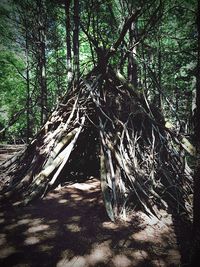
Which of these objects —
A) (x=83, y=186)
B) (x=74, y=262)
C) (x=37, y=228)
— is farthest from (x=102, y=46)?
(x=74, y=262)

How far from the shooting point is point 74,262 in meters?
2.32

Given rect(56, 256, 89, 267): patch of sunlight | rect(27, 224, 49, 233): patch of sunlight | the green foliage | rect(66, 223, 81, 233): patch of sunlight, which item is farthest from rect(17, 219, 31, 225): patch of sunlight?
the green foliage

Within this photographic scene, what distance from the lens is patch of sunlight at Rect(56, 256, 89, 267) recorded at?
2279 millimetres

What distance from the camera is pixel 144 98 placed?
195 inches

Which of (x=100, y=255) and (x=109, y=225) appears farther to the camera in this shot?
(x=109, y=225)

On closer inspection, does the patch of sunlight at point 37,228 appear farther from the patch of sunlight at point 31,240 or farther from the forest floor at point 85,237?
the patch of sunlight at point 31,240

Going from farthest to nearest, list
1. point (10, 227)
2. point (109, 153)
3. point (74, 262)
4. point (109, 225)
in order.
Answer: point (109, 153) < point (109, 225) < point (10, 227) < point (74, 262)

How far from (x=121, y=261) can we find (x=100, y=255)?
25cm

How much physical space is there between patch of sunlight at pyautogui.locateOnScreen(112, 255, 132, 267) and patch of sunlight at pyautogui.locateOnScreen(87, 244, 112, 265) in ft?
0.29

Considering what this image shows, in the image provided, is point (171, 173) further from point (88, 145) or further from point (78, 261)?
point (78, 261)

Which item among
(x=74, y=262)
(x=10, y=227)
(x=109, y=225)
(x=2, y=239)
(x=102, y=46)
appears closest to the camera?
(x=74, y=262)

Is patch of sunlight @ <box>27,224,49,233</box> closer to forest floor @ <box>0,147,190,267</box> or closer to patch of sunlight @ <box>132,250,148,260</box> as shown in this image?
forest floor @ <box>0,147,190,267</box>

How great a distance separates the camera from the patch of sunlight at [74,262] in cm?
228

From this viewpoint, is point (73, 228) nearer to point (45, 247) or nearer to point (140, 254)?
point (45, 247)
